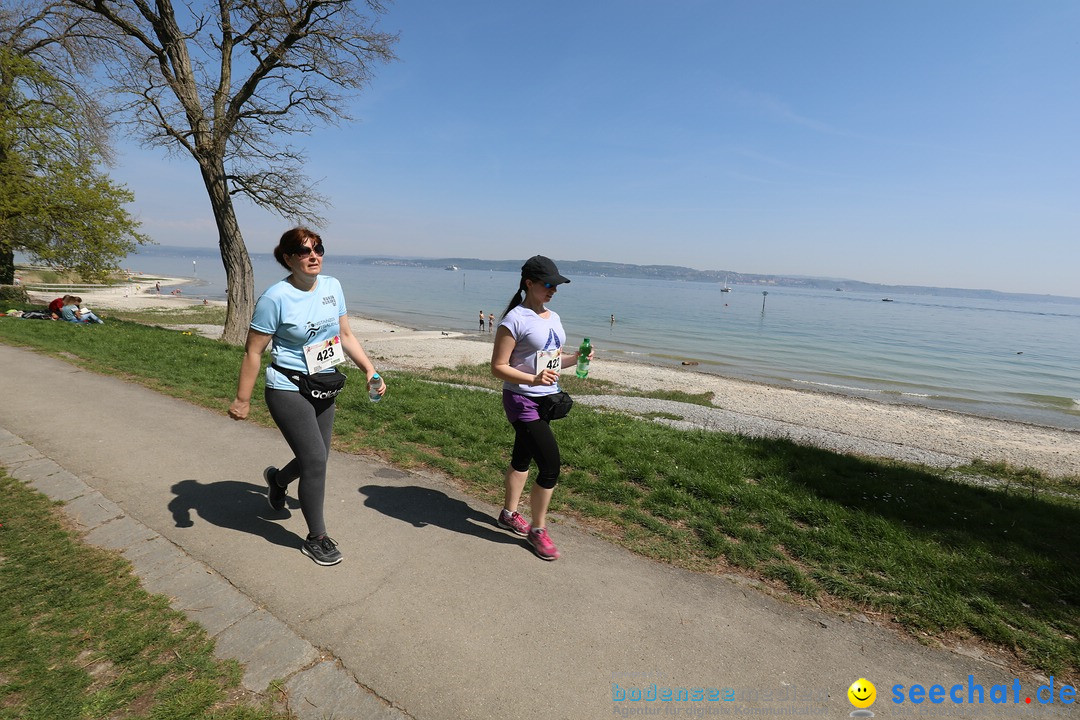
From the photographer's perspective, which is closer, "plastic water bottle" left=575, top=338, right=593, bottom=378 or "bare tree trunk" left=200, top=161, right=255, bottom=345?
"plastic water bottle" left=575, top=338, right=593, bottom=378

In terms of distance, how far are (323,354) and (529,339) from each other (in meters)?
1.32

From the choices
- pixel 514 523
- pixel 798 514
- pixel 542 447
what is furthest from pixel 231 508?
pixel 798 514

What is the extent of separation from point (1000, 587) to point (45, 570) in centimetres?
587

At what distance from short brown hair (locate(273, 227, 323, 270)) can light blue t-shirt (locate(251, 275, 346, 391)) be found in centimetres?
18

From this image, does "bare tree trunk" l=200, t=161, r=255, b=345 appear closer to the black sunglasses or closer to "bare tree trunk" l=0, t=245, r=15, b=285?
"bare tree trunk" l=0, t=245, r=15, b=285

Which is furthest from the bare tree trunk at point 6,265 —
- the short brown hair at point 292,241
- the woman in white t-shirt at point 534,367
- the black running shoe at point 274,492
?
the woman in white t-shirt at point 534,367

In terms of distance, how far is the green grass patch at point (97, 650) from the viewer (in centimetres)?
218

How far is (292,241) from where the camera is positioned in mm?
3238

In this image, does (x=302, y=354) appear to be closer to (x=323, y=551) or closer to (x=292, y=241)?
(x=292, y=241)

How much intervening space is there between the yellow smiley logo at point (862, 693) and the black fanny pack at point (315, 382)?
10.5 ft

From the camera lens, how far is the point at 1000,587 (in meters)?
3.43

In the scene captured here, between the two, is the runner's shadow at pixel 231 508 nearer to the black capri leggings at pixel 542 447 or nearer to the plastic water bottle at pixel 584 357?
the black capri leggings at pixel 542 447

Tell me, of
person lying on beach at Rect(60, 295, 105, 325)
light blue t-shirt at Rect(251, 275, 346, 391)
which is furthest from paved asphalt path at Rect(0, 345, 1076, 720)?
person lying on beach at Rect(60, 295, 105, 325)

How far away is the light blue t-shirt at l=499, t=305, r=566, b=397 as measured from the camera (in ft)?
11.7
